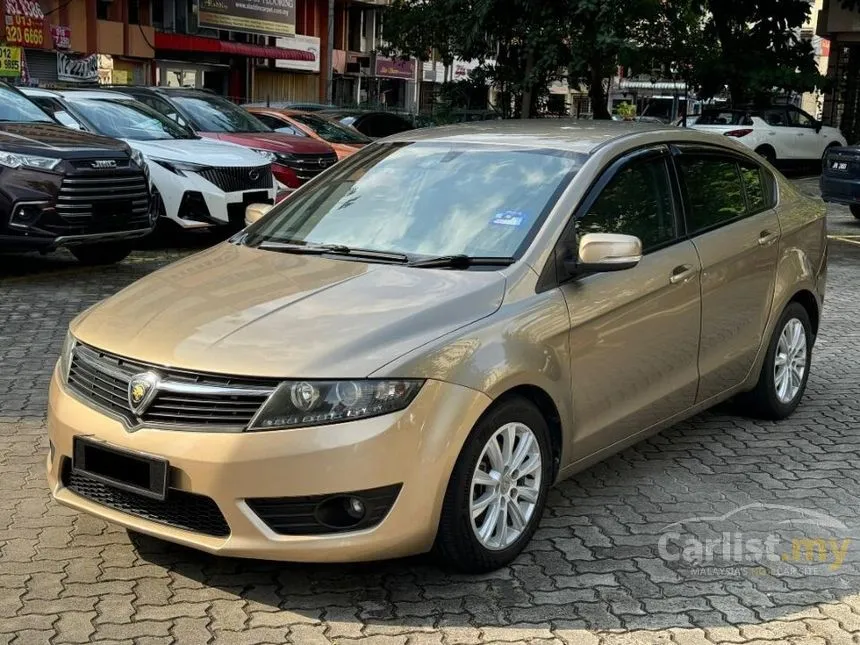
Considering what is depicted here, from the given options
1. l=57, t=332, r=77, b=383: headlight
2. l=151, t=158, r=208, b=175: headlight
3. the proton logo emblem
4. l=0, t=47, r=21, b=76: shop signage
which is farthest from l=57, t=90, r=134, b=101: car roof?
l=0, t=47, r=21, b=76: shop signage

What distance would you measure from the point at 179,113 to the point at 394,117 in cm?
702

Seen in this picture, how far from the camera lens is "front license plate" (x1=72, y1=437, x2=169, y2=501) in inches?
143

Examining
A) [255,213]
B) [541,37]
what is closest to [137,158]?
[255,213]

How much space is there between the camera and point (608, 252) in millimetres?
4277

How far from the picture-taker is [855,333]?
8.69 metres

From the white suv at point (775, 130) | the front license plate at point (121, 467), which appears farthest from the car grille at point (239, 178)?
the white suv at point (775, 130)

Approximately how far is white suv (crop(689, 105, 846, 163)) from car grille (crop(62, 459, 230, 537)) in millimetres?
20909

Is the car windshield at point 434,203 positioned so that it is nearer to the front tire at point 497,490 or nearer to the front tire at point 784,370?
the front tire at point 497,490

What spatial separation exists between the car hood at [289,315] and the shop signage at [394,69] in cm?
4597

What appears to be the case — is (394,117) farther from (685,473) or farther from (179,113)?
(685,473)

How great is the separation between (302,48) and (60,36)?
14.5 m

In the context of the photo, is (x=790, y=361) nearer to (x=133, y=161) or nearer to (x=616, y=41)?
(x=133, y=161)

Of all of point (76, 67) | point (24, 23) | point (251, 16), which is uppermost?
point (251, 16)

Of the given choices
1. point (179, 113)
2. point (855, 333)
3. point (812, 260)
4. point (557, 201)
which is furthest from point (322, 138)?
point (557, 201)
